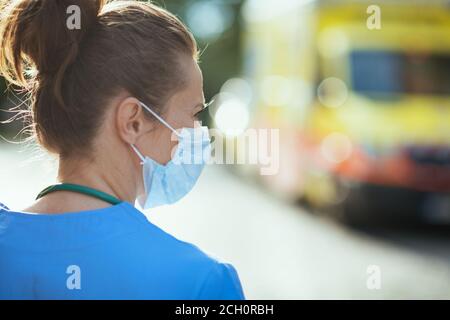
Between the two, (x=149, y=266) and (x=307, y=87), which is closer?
(x=149, y=266)

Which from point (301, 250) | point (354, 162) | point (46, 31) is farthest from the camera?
point (354, 162)

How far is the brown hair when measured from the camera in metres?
1.71

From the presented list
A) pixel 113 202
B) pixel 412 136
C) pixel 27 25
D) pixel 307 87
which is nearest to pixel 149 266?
pixel 113 202

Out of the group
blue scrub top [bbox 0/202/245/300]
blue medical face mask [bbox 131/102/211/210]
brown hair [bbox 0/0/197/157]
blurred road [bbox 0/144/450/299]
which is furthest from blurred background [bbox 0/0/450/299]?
blue scrub top [bbox 0/202/245/300]

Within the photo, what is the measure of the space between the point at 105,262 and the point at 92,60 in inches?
16.5

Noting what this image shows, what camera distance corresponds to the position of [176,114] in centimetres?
182

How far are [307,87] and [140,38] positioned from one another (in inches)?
379

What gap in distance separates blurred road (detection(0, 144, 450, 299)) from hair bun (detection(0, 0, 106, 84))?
8.81 ft

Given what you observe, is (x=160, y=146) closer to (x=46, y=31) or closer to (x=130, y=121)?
(x=130, y=121)

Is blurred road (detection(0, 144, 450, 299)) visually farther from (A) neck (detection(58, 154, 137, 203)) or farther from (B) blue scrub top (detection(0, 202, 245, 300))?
(B) blue scrub top (detection(0, 202, 245, 300))

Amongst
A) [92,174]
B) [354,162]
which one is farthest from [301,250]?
[92,174]

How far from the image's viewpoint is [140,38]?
171cm

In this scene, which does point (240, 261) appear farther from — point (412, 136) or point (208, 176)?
point (208, 176)
